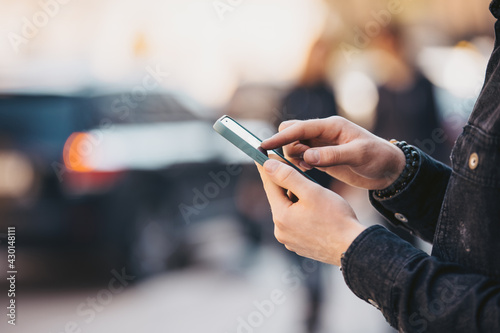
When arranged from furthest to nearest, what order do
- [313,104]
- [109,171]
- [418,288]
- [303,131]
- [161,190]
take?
[161,190] → [109,171] → [313,104] → [303,131] → [418,288]

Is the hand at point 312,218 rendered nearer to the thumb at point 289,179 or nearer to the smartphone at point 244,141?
the thumb at point 289,179

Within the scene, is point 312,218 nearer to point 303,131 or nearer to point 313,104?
point 303,131

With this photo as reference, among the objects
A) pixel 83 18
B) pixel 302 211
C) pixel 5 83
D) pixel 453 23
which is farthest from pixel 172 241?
pixel 453 23

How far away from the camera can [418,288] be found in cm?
116

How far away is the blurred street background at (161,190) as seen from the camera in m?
4.40

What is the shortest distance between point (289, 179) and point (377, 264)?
0.30 metres

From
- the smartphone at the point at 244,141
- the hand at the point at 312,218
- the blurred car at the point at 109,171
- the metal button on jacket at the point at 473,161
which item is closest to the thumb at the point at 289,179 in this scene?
the hand at the point at 312,218

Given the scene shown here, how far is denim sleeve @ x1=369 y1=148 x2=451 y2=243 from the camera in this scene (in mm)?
1643

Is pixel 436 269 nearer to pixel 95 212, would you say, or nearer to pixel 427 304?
pixel 427 304

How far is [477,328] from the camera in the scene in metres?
1.09

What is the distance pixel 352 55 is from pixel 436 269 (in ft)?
28.8

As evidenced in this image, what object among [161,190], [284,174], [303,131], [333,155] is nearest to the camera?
[284,174]

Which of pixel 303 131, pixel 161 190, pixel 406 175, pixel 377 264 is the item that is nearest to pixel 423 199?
pixel 406 175

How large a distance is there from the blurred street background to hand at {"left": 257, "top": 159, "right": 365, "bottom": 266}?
266cm
